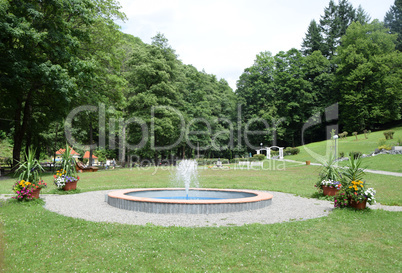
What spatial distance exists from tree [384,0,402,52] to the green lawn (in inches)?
2344

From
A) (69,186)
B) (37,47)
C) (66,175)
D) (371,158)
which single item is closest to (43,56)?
(37,47)

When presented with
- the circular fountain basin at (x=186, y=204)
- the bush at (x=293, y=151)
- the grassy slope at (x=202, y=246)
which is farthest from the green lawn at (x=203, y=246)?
the bush at (x=293, y=151)

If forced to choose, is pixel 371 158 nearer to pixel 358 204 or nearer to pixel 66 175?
pixel 358 204

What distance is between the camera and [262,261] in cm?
478

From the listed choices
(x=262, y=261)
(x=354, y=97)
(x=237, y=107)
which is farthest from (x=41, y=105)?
(x=354, y=97)

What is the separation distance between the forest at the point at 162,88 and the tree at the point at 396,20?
0.65 feet

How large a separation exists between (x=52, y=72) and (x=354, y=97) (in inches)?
1732

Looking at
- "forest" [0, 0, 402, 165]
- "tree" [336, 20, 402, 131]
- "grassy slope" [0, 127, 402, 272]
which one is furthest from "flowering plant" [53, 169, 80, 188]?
"tree" [336, 20, 402, 131]

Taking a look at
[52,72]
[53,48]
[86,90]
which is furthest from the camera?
[86,90]

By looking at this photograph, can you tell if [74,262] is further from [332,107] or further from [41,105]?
[332,107]

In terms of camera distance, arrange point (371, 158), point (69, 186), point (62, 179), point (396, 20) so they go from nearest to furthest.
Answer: point (62, 179) → point (69, 186) → point (371, 158) → point (396, 20)

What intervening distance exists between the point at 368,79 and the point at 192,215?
49194mm

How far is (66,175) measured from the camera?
39.9 ft

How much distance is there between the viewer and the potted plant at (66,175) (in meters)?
11.9
